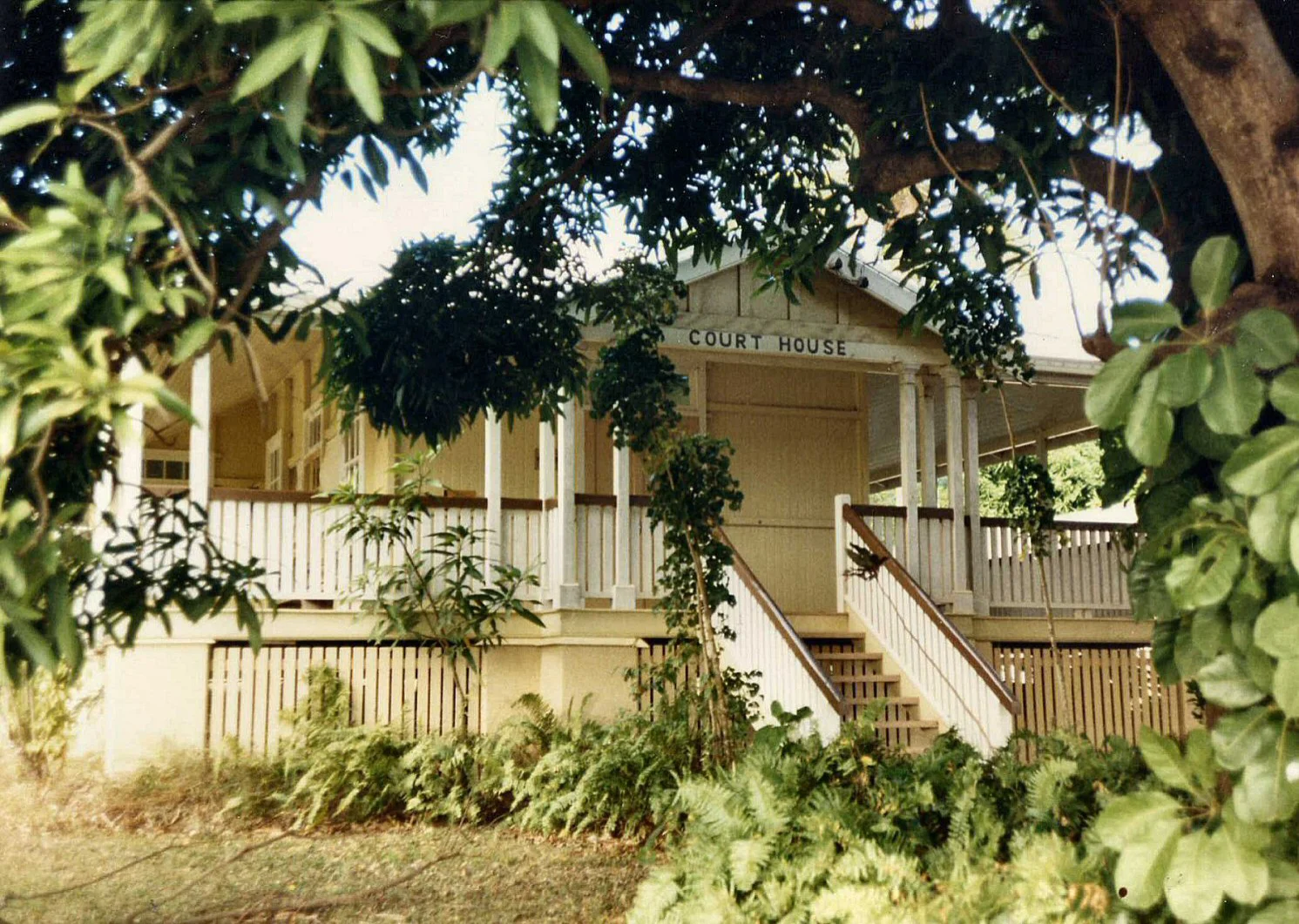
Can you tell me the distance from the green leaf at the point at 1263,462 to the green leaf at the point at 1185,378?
21 cm

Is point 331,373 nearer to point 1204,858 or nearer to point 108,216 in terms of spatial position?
point 108,216

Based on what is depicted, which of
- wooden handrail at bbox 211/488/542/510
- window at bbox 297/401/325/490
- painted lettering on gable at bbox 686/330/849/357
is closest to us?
wooden handrail at bbox 211/488/542/510

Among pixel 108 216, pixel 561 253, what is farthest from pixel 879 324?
pixel 108 216

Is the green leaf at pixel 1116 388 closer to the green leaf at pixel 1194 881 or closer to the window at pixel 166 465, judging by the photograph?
the green leaf at pixel 1194 881

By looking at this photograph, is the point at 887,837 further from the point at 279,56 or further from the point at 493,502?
the point at 493,502

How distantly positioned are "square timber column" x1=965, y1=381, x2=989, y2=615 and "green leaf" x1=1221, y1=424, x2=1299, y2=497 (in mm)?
11300

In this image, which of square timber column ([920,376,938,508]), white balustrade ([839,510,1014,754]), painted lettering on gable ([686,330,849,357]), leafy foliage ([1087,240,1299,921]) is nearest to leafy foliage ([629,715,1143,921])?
leafy foliage ([1087,240,1299,921])

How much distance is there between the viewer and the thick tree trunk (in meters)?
4.82

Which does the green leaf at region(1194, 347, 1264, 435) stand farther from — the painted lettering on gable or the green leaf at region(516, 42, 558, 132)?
the painted lettering on gable

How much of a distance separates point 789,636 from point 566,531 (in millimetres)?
2701

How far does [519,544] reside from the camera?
41.8ft

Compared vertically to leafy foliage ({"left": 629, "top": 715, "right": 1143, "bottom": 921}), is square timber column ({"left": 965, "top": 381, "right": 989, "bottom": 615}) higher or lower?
higher

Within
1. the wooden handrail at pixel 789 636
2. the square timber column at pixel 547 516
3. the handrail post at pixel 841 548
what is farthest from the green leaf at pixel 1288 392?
the handrail post at pixel 841 548

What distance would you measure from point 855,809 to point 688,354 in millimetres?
8213
